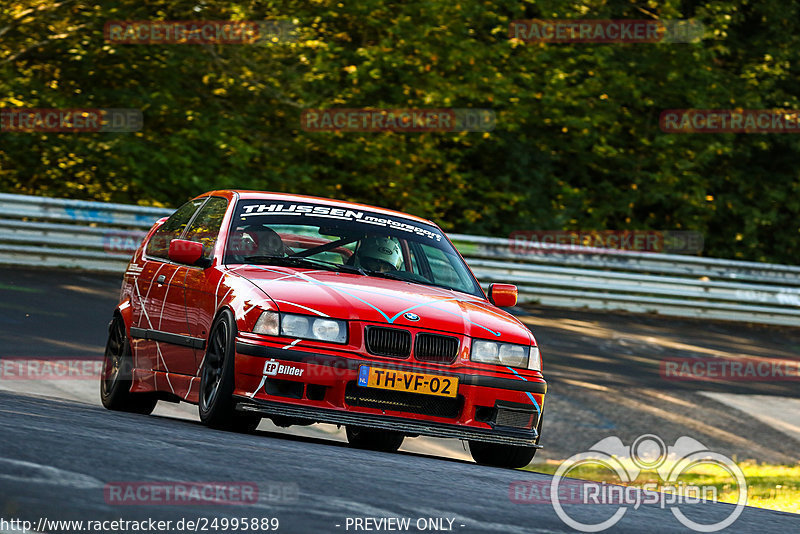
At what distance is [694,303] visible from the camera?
20906 millimetres

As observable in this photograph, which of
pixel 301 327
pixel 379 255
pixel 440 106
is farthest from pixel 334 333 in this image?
pixel 440 106

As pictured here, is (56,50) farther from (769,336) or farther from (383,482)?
(383,482)

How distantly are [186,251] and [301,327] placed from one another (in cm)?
118

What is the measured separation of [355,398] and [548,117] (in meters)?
18.4

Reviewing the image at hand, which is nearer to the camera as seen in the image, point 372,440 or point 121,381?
point 372,440

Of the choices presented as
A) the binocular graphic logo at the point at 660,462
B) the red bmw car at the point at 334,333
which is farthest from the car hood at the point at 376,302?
the binocular graphic logo at the point at 660,462

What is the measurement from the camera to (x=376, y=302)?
278 inches

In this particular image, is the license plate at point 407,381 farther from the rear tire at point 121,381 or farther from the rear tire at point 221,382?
the rear tire at point 121,381

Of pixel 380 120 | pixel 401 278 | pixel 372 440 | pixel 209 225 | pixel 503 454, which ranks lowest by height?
pixel 380 120

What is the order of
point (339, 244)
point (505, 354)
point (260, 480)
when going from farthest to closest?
1. point (339, 244)
2. point (505, 354)
3. point (260, 480)

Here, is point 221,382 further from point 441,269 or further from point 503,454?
point 441,269

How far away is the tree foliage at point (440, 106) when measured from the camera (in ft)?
69.9

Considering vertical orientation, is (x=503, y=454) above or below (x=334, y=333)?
below

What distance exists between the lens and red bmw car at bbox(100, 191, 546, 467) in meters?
6.83
